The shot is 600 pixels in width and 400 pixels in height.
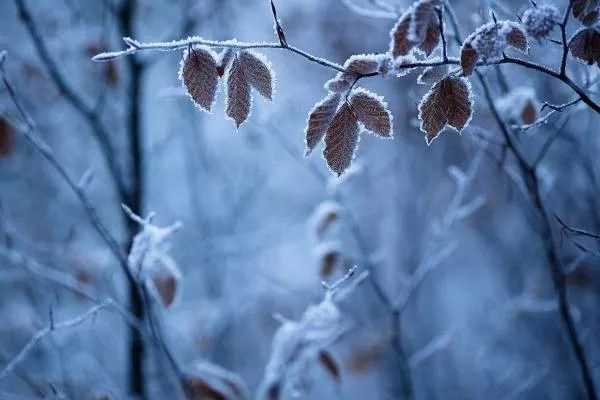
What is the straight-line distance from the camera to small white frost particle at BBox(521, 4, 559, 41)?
846 millimetres

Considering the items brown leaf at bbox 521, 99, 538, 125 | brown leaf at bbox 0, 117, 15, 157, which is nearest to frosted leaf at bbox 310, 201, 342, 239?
brown leaf at bbox 521, 99, 538, 125

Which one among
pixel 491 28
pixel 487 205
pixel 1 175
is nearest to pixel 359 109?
pixel 491 28

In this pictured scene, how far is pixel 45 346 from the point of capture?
3.59 metres

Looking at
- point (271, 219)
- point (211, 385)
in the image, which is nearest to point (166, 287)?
point (211, 385)

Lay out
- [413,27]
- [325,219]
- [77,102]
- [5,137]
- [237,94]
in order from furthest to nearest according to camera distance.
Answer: [5,137], [77,102], [325,219], [237,94], [413,27]

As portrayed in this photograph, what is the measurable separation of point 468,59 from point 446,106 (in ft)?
0.31

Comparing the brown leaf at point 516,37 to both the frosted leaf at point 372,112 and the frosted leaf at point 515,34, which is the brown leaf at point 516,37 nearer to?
the frosted leaf at point 515,34

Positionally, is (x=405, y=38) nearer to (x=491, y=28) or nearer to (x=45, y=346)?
(x=491, y=28)

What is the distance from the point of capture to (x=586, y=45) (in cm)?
88

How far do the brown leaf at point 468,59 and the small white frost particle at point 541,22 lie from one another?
4.1 inches

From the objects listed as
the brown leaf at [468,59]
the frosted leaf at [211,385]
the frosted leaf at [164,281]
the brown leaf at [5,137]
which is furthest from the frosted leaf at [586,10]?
the brown leaf at [5,137]

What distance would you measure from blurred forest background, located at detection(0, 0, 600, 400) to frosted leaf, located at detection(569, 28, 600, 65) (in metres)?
0.29

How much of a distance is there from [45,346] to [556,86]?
371cm

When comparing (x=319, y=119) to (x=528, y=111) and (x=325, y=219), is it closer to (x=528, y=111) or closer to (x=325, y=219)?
(x=528, y=111)
